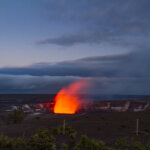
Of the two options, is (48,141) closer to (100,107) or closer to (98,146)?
(98,146)

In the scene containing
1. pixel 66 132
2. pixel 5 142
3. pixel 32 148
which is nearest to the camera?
pixel 32 148

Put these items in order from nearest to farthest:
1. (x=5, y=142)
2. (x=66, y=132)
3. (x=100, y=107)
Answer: (x=5, y=142) < (x=66, y=132) < (x=100, y=107)

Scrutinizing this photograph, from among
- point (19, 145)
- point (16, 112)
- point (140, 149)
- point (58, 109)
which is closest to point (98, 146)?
point (140, 149)

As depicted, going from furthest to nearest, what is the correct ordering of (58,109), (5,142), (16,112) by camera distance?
(58,109) < (16,112) < (5,142)

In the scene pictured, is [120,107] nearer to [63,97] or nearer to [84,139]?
[63,97]

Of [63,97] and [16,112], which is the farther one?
[63,97]

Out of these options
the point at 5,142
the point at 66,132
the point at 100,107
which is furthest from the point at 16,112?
the point at 100,107

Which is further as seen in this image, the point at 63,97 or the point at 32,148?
the point at 63,97

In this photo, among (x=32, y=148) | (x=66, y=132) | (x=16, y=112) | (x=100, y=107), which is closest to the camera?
(x=32, y=148)
